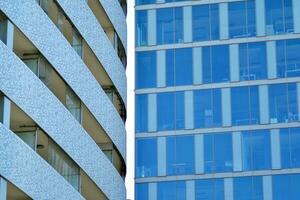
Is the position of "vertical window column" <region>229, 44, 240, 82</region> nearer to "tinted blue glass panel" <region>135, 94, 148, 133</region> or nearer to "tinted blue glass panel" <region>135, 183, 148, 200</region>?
"tinted blue glass panel" <region>135, 94, 148, 133</region>

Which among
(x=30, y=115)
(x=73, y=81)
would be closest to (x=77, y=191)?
(x=73, y=81)

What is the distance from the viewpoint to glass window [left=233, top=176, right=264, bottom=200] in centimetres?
5559

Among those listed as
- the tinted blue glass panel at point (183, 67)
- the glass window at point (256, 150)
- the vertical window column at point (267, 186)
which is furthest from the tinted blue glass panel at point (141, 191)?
the vertical window column at point (267, 186)

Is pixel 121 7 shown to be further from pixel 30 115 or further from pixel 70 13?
pixel 30 115

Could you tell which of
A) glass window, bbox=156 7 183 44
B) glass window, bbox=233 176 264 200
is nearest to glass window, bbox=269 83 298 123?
glass window, bbox=233 176 264 200

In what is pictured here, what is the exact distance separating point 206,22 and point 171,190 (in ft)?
35.1

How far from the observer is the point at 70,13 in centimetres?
3070

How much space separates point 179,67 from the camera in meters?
59.1

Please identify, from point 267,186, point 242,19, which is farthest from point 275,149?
point 242,19

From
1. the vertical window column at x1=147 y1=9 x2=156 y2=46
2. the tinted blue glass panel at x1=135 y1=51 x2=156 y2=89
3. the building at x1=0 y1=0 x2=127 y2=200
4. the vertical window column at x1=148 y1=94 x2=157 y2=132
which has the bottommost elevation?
the building at x1=0 y1=0 x2=127 y2=200

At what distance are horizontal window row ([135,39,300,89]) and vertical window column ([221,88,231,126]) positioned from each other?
766 mm

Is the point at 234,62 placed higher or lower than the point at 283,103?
higher

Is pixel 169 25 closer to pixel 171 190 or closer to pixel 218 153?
pixel 218 153

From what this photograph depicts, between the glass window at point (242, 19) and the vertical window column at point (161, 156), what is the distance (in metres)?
7.79
